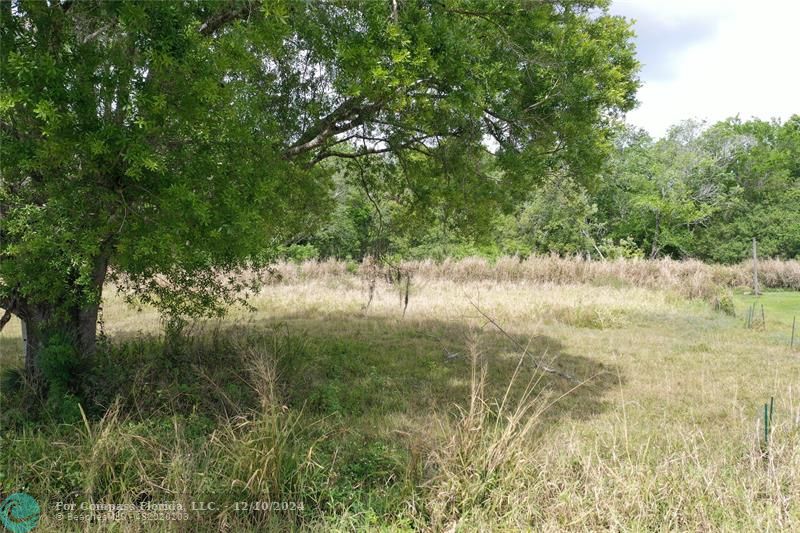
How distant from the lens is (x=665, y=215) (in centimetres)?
3397

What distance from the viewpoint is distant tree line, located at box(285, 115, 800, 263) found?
102 feet

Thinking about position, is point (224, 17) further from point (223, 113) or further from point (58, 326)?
point (58, 326)

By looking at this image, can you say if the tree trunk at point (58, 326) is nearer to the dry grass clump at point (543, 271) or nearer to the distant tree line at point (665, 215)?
the dry grass clump at point (543, 271)

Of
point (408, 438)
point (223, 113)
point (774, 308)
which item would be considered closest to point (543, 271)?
point (774, 308)

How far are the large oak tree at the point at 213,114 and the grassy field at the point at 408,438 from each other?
1.15 meters

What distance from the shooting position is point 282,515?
11.2 feet

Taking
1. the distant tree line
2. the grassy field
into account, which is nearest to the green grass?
the grassy field

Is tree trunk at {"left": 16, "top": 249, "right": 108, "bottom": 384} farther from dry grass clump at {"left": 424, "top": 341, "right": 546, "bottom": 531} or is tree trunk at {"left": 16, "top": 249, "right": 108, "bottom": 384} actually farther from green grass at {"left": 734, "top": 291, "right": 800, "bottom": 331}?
green grass at {"left": 734, "top": 291, "right": 800, "bottom": 331}

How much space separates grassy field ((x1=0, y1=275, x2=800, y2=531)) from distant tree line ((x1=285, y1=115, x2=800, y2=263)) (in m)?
21.7

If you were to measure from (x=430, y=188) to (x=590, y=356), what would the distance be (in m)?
4.12

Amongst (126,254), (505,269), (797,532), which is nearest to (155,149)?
(126,254)

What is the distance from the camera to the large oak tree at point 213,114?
341 centimetres

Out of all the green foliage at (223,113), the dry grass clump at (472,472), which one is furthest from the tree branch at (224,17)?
the dry grass clump at (472,472)

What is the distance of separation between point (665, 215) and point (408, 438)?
34.6 meters
